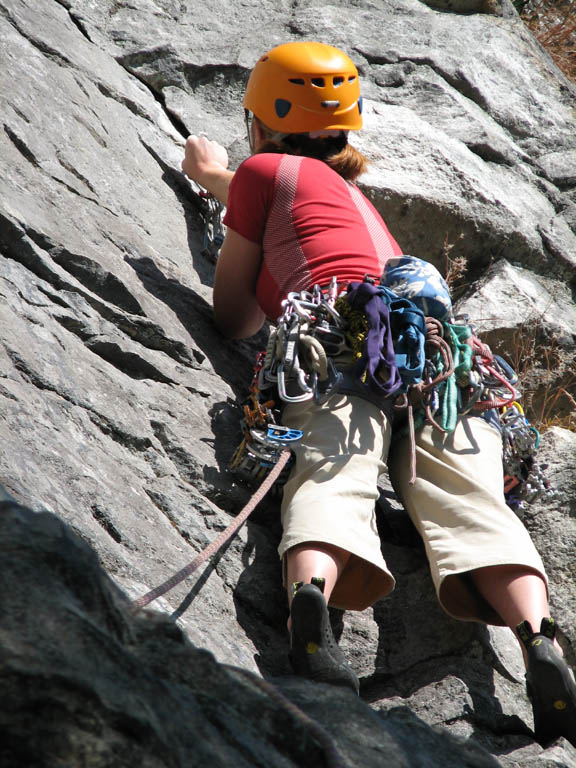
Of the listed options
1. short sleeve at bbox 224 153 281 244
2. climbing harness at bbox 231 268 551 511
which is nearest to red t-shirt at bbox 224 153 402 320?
short sleeve at bbox 224 153 281 244

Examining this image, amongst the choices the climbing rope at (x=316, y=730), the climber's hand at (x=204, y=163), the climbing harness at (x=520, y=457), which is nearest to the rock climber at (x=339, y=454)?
the climber's hand at (x=204, y=163)

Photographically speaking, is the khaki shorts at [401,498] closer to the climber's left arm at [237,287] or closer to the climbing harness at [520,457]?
the climbing harness at [520,457]

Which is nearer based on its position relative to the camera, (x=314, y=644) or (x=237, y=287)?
(x=314, y=644)

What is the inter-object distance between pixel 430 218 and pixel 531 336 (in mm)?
1030

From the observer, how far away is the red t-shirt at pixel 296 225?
3.73 m

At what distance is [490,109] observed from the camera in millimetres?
6875

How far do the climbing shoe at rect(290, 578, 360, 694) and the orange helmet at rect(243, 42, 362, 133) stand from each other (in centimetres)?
263

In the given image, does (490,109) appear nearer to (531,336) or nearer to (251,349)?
(531,336)

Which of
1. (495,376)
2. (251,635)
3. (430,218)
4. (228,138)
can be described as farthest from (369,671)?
(228,138)

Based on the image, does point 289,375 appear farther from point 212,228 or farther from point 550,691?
point 212,228

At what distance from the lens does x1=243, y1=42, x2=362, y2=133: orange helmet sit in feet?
14.2

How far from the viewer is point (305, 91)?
4.35 m

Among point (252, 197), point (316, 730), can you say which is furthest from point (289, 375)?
point (316, 730)

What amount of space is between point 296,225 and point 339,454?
122 centimetres
